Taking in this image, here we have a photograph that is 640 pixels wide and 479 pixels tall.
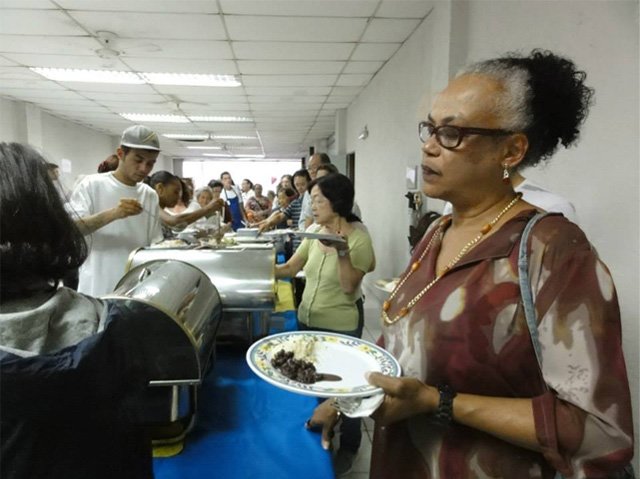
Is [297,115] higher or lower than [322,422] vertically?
higher

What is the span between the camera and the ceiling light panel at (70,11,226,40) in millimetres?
2998

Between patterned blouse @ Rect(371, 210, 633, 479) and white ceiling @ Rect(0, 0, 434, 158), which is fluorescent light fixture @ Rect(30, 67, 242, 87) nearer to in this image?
white ceiling @ Rect(0, 0, 434, 158)

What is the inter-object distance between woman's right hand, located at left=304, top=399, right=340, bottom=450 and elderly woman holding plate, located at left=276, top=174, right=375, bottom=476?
0.71 metres

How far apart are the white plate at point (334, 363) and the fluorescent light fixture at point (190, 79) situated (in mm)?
4452

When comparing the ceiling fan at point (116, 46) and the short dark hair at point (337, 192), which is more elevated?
the ceiling fan at point (116, 46)

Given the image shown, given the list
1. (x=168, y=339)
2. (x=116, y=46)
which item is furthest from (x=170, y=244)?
(x=116, y=46)

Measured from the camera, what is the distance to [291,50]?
3.79 m

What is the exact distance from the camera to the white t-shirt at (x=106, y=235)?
1.78 m

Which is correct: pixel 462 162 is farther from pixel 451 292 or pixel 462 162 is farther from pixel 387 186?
pixel 387 186

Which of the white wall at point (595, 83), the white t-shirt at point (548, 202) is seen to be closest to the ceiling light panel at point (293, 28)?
the white wall at point (595, 83)

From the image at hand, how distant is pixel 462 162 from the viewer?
0.68 meters

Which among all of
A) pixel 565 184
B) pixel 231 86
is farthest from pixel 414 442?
pixel 231 86

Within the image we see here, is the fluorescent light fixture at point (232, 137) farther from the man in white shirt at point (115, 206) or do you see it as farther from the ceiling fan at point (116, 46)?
the man in white shirt at point (115, 206)

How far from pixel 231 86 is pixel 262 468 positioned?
4949 millimetres
